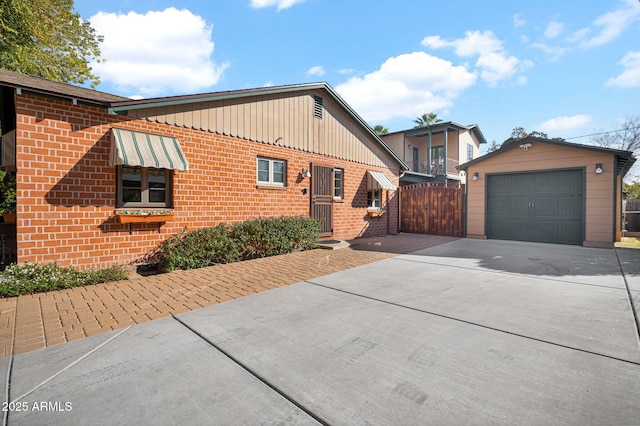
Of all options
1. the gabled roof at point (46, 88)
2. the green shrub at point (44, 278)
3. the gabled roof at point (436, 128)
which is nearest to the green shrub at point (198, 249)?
the green shrub at point (44, 278)

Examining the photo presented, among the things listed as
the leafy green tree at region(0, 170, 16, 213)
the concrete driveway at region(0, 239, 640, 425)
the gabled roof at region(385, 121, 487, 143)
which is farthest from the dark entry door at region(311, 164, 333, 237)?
the gabled roof at region(385, 121, 487, 143)

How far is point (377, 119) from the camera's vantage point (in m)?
32.1

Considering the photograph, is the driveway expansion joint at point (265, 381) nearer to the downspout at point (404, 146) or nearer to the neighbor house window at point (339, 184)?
the neighbor house window at point (339, 184)

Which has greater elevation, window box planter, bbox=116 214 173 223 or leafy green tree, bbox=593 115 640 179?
leafy green tree, bbox=593 115 640 179

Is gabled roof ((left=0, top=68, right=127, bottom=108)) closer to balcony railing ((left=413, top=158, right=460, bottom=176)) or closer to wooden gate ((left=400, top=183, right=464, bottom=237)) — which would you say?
wooden gate ((left=400, top=183, right=464, bottom=237))

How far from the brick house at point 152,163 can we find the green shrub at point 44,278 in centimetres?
41

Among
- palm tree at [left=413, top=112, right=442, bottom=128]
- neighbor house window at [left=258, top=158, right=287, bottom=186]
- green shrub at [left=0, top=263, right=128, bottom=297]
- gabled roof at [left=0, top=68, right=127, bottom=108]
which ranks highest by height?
palm tree at [left=413, top=112, right=442, bottom=128]

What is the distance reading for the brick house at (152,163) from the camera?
17.3 feet

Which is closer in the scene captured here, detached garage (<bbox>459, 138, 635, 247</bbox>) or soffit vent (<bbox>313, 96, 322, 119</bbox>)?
detached garage (<bbox>459, 138, 635, 247</bbox>)

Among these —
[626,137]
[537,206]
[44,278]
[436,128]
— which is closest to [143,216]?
[44,278]

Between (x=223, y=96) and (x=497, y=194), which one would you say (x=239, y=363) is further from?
(x=497, y=194)

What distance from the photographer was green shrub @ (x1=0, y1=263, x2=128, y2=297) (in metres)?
4.55

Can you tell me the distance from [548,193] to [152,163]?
12.4 m

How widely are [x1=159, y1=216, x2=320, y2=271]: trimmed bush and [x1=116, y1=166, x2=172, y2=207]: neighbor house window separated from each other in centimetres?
95
